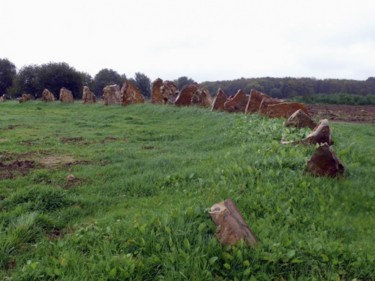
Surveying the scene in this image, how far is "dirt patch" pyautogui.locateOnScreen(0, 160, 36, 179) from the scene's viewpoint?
6.05 m

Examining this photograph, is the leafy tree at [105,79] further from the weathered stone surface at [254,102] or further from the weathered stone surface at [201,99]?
the weathered stone surface at [254,102]

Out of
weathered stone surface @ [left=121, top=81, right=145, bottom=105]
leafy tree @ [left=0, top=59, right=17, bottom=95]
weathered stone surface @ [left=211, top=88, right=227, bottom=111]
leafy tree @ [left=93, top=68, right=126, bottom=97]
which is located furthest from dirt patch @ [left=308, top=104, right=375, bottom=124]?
leafy tree @ [left=0, top=59, right=17, bottom=95]

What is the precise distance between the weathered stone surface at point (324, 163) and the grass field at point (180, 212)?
156 millimetres

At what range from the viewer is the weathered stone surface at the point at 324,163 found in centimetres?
511

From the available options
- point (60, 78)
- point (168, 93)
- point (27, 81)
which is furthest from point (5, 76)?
point (168, 93)

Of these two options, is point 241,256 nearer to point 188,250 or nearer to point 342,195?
point 188,250

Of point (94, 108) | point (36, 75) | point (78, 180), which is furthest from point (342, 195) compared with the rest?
point (36, 75)

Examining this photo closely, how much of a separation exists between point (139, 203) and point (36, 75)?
33415 mm

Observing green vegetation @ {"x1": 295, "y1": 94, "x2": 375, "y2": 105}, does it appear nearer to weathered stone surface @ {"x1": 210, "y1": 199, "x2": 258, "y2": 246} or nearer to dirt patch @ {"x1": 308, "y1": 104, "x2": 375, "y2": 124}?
dirt patch @ {"x1": 308, "y1": 104, "x2": 375, "y2": 124}

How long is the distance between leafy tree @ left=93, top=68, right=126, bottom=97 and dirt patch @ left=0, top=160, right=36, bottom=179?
1430 inches

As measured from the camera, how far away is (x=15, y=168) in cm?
644

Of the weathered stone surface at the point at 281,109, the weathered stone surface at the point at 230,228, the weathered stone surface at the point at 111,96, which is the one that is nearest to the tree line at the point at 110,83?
the weathered stone surface at the point at 111,96

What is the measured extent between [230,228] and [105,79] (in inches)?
1630

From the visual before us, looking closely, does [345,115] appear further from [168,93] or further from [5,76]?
[5,76]
